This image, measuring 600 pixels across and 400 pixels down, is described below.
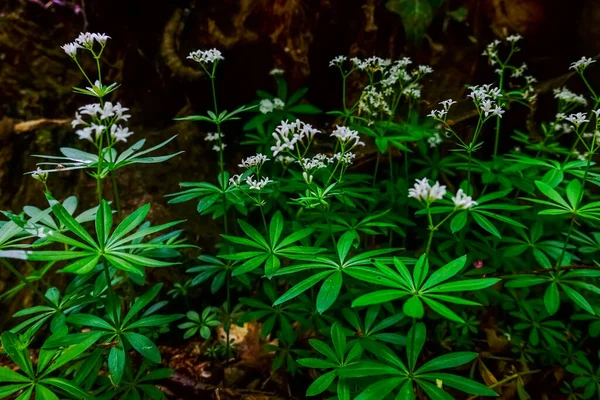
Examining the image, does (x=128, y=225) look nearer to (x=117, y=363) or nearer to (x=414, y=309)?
(x=117, y=363)

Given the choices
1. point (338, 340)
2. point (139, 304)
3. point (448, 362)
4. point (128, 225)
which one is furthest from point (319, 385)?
point (128, 225)

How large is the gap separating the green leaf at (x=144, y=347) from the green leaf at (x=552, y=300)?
1.76 metres

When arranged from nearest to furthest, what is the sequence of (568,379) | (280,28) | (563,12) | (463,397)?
(463,397) → (568,379) → (280,28) → (563,12)

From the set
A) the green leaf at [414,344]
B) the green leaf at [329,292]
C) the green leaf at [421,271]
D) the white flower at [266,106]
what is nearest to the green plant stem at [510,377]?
the green leaf at [414,344]

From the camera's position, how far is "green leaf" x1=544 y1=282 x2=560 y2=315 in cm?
200

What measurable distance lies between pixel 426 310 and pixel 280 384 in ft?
3.19

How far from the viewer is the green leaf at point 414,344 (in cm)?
166

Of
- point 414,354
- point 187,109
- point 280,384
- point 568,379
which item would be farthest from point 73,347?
point 568,379

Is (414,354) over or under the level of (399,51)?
under

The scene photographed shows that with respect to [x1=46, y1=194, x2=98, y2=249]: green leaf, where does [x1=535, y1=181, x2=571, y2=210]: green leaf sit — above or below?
below

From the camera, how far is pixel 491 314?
9.12 feet

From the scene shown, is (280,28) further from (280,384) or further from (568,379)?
(568,379)

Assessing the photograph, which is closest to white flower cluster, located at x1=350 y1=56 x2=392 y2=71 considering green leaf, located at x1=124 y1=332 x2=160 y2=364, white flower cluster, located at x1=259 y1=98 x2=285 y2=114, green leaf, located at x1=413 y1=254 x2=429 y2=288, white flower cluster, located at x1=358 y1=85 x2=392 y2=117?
white flower cluster, located at x1=358 y1=85 x2=392 y2=117

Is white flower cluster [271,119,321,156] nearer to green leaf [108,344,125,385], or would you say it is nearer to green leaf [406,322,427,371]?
green leaf [406,322,427,371]
